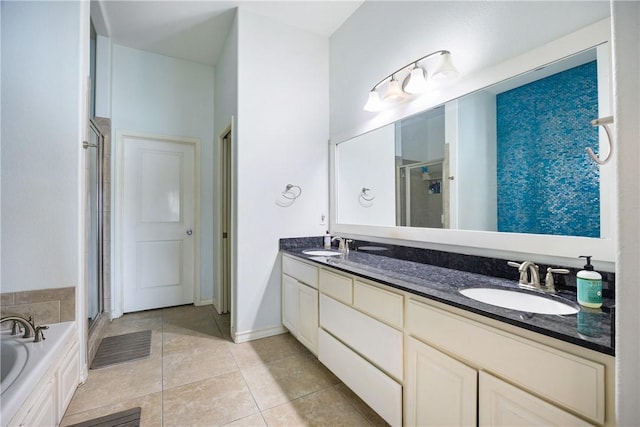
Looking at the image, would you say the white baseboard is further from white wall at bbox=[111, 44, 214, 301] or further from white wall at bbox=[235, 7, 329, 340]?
white wall at bbox=[111, 44, 214, 301]

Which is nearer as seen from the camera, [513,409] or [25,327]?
[513,409]

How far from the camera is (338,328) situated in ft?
5.82

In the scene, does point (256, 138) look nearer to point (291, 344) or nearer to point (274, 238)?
point (274, 238)

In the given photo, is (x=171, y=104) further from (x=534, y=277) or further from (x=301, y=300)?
(x=534, y=277)

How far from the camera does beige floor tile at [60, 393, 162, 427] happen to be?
1533 millimetres

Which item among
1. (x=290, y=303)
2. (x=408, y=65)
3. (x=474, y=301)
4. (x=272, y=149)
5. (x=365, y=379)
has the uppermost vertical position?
(x=408, y=65)

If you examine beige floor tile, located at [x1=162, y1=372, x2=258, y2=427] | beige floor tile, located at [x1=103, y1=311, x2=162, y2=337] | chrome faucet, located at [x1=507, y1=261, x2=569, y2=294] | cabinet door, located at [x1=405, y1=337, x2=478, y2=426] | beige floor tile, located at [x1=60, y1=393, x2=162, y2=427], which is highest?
chrome faucet, located at [x1=507, y1=261, x2=569, y2=294]

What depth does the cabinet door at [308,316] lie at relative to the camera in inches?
80.7

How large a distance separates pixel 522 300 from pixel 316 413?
4.10 ft

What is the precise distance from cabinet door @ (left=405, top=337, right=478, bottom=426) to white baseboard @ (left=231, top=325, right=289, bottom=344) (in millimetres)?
1613

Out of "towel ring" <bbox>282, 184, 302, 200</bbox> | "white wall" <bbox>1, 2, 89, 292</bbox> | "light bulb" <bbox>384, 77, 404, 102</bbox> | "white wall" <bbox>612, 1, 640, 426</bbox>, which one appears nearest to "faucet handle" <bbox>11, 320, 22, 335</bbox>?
"white wall" <bbox>1, 2, 89, 292</bbox>

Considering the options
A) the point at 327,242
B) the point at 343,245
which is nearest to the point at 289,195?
the point at 327,242

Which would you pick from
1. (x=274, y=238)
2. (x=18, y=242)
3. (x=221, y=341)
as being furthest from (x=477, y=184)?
(x=18, y=242)

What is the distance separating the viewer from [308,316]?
2152 millimetres
